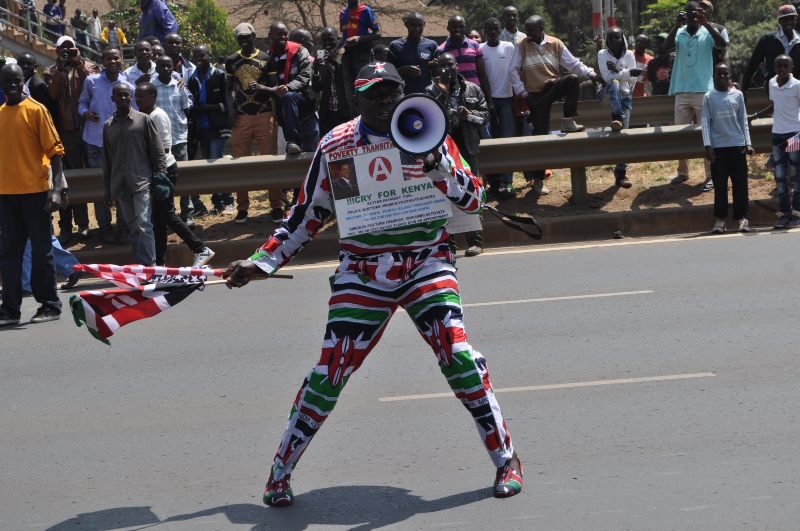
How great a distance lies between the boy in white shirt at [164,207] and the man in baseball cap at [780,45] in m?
6.90

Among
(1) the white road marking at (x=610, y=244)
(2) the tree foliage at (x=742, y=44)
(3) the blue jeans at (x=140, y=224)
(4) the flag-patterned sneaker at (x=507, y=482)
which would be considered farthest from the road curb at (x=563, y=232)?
(2) the tree foliage at (x=742, y=44)

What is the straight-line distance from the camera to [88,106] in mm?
12570

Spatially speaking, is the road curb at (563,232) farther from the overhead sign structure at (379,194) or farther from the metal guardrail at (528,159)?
the overhead sign structure at (379,194)

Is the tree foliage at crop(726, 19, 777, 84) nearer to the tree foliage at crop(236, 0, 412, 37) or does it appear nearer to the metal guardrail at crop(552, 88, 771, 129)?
the tree foliage at crop(236, 0, 412, 37)

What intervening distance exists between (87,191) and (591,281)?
5748 millimetres

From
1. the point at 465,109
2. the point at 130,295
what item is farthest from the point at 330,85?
the point at 130,295

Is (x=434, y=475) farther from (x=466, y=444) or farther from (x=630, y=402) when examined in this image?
(x=630, y=402)

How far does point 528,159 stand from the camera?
1280cm

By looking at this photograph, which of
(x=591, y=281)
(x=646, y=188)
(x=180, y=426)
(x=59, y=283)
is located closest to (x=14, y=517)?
(x=180, y=426)

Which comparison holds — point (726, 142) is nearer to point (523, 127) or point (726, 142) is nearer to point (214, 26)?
point (523, 127)

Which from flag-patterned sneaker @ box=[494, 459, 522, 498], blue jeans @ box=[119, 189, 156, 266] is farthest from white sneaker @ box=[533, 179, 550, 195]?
flag-patterned sneaker @ box=[494, 459, 522, 498]

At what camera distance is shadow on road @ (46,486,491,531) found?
16.0ft

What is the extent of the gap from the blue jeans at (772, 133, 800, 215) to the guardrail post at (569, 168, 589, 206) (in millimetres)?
2110

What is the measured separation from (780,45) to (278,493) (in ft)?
35.1
